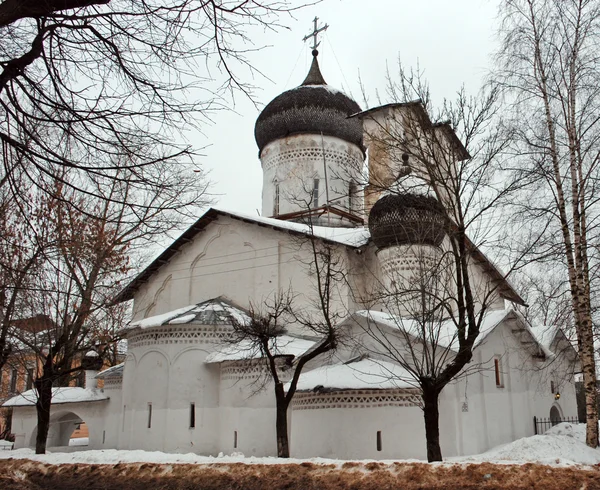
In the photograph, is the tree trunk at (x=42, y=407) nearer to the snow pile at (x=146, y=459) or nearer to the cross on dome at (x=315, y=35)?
the snow pile at (x=146, y=459)

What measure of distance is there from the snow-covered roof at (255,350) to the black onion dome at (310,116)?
833 cm

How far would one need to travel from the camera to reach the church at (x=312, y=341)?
37.2 feet

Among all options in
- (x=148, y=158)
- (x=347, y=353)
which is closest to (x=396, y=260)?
(x=347, y=353)

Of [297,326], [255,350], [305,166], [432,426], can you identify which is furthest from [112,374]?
[432,426]

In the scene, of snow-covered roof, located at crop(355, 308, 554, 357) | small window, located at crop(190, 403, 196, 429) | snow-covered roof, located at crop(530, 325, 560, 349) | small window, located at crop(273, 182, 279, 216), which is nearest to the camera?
snow-covered roof, located at crop(355, 308, 554, 357)

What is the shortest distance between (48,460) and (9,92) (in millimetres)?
6560

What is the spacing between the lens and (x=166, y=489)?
23.3 ft

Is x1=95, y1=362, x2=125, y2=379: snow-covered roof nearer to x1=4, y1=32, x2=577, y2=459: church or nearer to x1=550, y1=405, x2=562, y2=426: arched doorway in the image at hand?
x1=4, y1=32, x2=577, y2=459: church

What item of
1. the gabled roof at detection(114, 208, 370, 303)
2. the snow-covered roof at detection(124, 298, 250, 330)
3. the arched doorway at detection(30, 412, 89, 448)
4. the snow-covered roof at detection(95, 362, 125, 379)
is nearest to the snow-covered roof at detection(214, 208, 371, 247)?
the gabled roof at detection(114, 208, 370, 303)

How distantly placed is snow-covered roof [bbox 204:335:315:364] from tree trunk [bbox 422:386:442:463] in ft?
17.5

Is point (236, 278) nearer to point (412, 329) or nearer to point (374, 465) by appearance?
point (412, 329)

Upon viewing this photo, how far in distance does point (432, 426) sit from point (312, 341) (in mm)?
6509

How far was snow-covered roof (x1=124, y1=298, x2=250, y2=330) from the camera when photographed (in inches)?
577

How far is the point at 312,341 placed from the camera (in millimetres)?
14547
